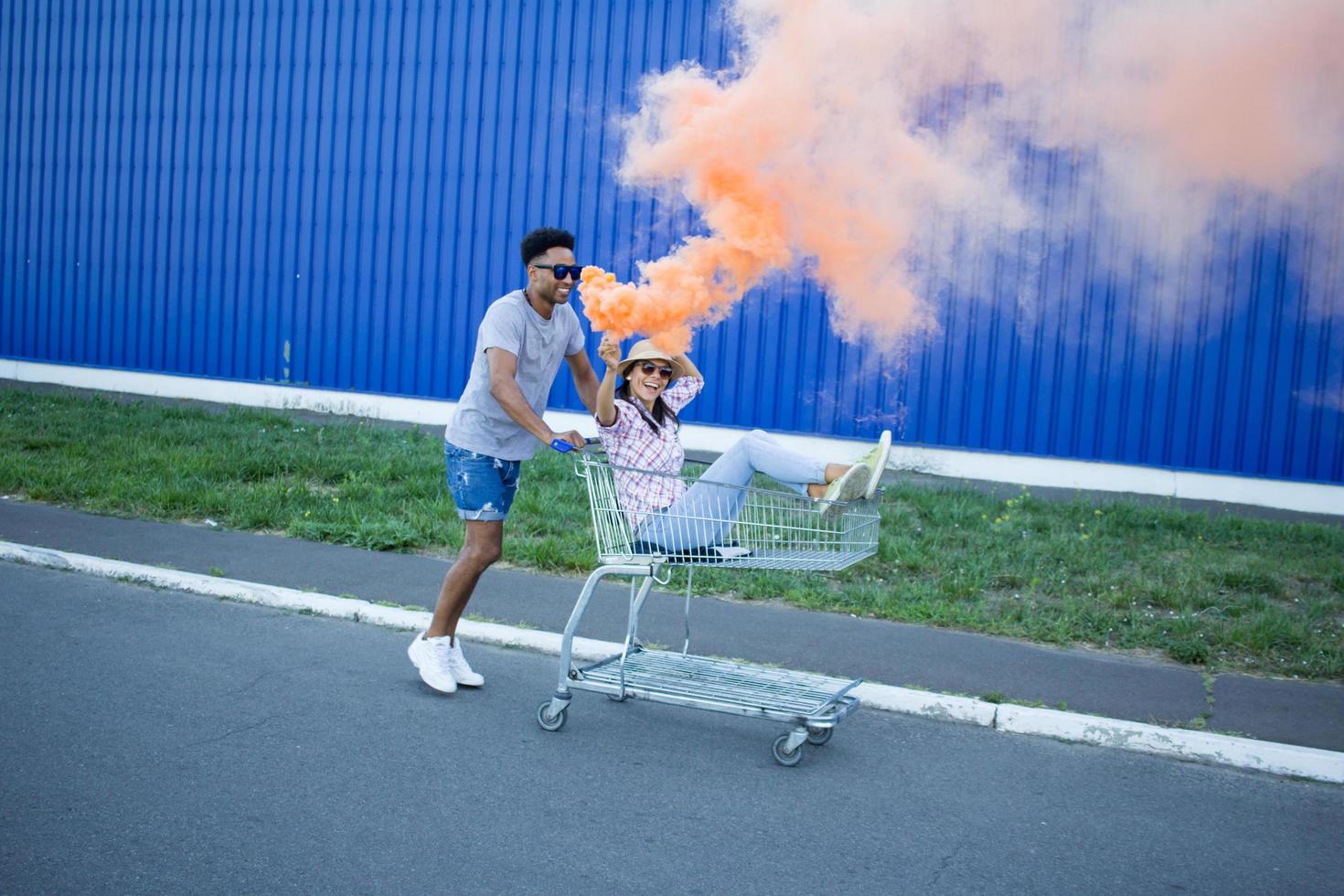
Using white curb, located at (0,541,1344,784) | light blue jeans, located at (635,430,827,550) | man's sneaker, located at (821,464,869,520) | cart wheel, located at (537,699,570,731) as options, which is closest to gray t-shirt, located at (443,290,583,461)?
light blue jeans, located at (635,430,827,550)

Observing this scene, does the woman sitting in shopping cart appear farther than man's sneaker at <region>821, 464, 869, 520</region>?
Yes

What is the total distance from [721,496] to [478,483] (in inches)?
45.6

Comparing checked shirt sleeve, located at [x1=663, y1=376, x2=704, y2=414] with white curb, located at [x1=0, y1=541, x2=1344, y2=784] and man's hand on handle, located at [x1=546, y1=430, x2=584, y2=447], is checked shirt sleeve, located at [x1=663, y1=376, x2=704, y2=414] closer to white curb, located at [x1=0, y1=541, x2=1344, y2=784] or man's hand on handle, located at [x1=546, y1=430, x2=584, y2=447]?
man's hand on handle, located at [x1=546, y1=430, x2=584, y2=447]

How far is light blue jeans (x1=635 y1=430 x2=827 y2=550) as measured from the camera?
5.02m

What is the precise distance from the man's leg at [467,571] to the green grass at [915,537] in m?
2.30

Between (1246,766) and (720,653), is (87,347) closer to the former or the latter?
(720,653)

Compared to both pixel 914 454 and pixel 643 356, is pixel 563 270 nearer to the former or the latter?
pixel 643 356

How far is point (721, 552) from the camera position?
4.98m

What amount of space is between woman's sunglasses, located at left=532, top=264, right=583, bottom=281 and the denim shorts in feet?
2.89

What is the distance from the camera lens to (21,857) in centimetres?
357

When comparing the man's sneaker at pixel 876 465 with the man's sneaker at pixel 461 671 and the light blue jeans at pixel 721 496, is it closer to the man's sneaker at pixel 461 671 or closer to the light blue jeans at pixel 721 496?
the light blue jeans at pixel 721 496

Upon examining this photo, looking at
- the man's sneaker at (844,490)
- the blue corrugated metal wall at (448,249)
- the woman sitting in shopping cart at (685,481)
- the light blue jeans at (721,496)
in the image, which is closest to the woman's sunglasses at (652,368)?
the woman sitting in shopping cart at (685,481)

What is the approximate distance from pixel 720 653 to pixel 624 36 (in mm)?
8694

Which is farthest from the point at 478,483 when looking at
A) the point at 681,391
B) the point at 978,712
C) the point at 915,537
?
the point at 915,537
